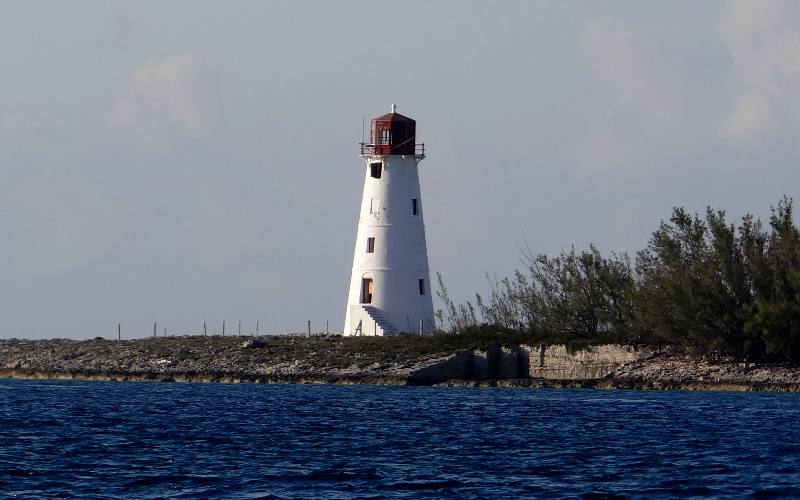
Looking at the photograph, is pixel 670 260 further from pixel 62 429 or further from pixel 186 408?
pixel 62 429

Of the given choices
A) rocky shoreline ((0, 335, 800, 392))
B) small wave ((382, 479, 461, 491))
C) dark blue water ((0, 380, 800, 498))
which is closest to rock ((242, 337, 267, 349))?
rocky shoreline ((0, 335, 800, 392))

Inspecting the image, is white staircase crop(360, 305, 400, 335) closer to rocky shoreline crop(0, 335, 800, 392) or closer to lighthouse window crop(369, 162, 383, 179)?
rocky shoreline crop(0, 335, 800, 392)

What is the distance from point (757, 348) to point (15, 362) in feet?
134

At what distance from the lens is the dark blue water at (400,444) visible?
34031mm

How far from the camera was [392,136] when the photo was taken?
3022 inches

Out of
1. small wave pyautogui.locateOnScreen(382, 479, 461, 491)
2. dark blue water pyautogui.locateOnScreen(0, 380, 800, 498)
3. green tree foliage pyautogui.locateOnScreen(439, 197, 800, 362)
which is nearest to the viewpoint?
small wave pyautogui.locateOnScreen(382, 479, 461, 491)

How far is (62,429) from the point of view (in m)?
48.3

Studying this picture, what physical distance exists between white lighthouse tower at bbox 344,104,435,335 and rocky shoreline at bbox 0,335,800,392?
2.01 metres

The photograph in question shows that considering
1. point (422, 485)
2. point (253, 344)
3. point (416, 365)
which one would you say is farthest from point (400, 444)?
point (253, 344)

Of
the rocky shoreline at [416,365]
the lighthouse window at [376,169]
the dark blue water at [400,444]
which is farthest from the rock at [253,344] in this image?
the dark blue water at [400,444]

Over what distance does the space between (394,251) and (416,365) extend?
272 inches

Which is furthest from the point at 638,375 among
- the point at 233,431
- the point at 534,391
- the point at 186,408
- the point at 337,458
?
the point at 337,458

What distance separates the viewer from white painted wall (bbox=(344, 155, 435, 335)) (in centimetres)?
7538

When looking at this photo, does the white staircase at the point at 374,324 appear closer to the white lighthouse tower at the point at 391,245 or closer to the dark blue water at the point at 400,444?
the white lighthouse tower at the point at 391,245
